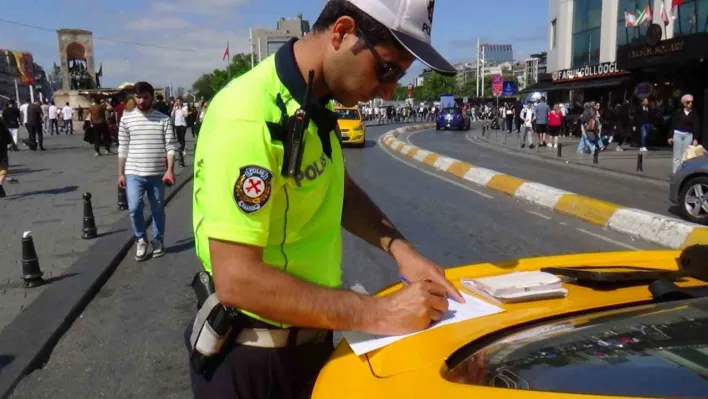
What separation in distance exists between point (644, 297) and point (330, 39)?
3.76 ft

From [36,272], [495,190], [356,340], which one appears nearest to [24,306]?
[36,272]

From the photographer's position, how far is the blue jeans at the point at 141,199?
23.2 feet

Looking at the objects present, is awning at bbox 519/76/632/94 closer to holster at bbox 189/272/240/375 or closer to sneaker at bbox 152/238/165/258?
sneaker at bbox 152/238/165/258

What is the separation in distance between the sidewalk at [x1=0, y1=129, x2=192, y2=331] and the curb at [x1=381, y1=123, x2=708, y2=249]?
5.77 m

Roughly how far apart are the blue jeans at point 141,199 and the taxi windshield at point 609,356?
20.0ft

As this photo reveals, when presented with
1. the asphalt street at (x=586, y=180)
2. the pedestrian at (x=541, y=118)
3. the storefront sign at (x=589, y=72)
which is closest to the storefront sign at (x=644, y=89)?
the storefront sign at (x=589, y=72)

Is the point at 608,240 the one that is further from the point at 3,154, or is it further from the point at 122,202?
the point at 3,154

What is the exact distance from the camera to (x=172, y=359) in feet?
14.4

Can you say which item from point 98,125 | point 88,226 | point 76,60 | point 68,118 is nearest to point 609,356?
point 88,226

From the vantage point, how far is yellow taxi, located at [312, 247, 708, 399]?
130cm

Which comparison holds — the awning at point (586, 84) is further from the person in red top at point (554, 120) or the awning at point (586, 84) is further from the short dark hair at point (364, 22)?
the short dark hair at point (364, 22)

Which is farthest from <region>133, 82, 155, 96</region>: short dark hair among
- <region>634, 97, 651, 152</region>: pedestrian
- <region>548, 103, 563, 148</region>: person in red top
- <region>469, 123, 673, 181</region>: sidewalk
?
<region>548, 103, 563, 148</region>: person in red top

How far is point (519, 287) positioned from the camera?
1.87 metres

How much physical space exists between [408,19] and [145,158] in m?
6.01
